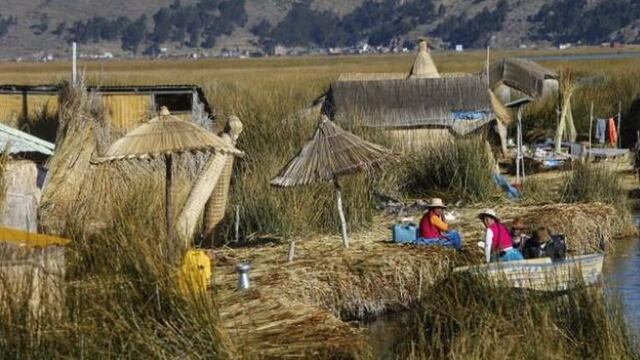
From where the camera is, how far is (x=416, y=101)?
2667 centimetres

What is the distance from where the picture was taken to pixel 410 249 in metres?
15.3

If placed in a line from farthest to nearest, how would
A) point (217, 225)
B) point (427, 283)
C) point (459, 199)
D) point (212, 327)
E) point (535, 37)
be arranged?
1. point (535, 37)
2. point (459, 199)
3. point (217, 225)
4. point (427, 283)
5. point (212, 327)

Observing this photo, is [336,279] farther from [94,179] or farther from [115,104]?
[115,104]

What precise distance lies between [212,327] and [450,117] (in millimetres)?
17566

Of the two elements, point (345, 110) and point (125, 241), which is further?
point (345, 110)

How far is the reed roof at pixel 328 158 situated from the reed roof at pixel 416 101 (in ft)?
33.8

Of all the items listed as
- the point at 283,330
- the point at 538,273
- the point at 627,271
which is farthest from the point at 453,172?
the point at 283,330

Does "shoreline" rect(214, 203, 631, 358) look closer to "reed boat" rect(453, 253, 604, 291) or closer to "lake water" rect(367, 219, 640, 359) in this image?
"lake water" rect(367, 219, 640, 359)

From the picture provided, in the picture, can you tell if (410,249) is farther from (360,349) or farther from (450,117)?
(450,117)

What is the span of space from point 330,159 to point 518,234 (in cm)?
211

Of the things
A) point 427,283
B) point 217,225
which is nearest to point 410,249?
point 427,283

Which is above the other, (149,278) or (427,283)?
(149,278)

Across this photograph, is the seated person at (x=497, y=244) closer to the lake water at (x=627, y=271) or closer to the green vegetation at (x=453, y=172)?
the lake water at (x=627, y=271)

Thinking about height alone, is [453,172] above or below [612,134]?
above
